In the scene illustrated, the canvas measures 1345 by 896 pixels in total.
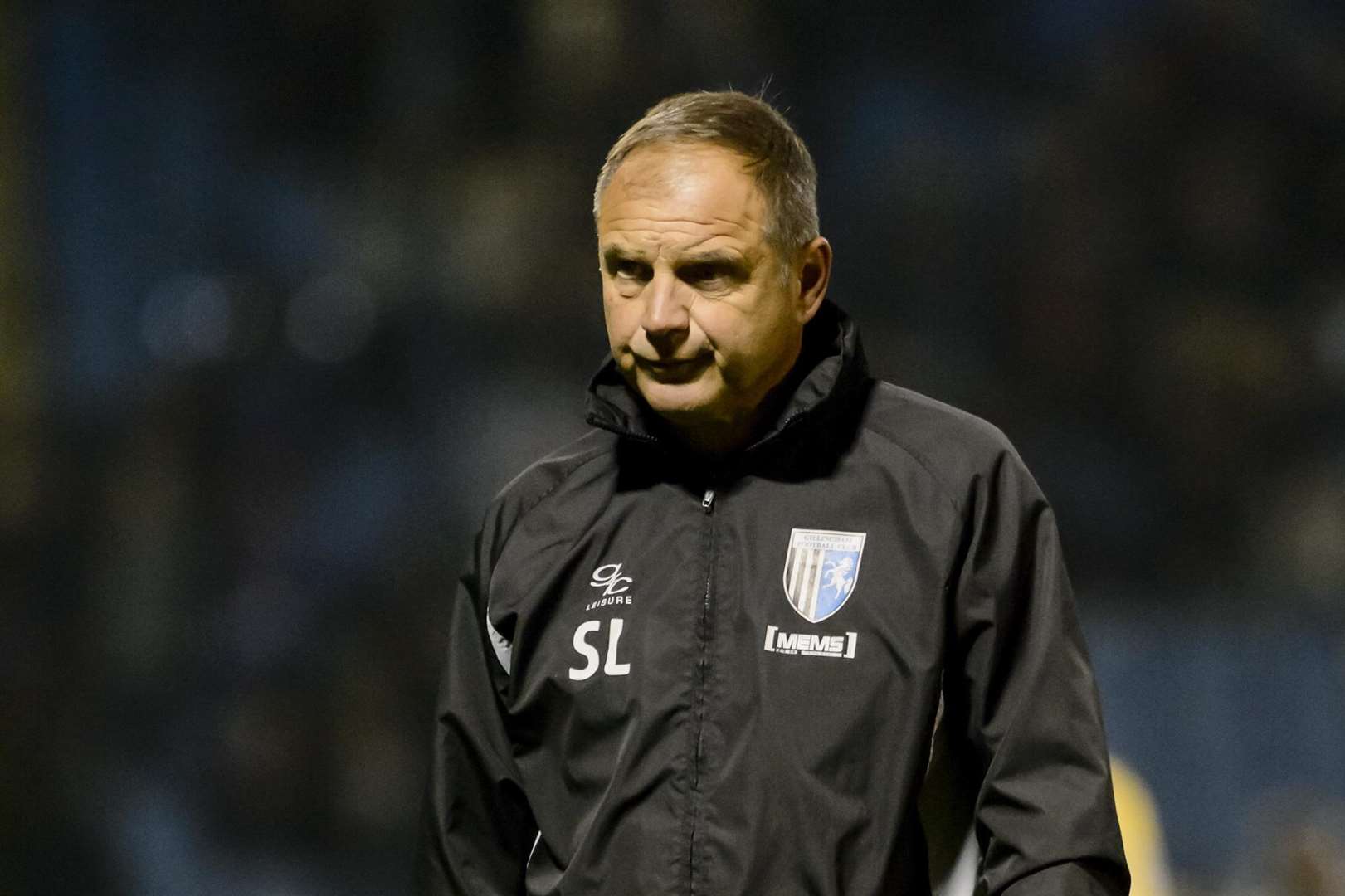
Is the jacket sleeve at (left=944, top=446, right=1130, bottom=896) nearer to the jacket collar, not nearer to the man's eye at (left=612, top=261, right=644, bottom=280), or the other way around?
the jacket collar

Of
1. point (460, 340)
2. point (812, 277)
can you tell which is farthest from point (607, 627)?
point (460, 340)

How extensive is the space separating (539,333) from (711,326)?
1719mm

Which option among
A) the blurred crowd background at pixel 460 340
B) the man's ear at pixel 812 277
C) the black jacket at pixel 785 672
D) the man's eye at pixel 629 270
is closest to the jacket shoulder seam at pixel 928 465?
the black jacket at pixel 785 672

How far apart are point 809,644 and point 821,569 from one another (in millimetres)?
59

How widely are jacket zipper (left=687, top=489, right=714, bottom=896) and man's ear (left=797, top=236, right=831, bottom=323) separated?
0.54 ft

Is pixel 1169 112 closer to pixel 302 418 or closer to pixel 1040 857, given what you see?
pixel 302 418

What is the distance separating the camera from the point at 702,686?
1.24m

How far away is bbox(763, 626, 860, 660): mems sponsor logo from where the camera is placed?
4.02 ft

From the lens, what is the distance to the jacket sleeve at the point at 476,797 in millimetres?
1353

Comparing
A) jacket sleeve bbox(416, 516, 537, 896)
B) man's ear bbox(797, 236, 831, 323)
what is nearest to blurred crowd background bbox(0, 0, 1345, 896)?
jacket sleeve bbox(416, 516, 537, 896)

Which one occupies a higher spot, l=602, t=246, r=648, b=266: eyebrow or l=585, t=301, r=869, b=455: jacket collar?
l=602, t=246, r=648, b=266: eyebrow

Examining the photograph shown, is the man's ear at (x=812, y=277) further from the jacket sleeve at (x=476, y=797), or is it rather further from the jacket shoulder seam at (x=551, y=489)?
the jacket sleeve at (x=476, y=797)

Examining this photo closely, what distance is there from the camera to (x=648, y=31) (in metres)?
2.93

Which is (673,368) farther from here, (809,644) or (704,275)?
(809,644)
